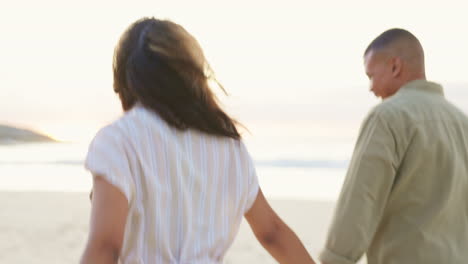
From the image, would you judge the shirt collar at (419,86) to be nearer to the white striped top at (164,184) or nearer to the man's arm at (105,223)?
the white striped top at (164,184)

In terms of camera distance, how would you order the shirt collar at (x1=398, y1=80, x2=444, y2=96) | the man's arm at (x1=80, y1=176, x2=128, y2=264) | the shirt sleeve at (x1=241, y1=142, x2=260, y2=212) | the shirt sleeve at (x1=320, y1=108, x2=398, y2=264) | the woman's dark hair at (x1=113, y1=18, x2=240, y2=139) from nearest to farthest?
the man's arm at (x1=80, y1=176, x2=128, y2=264) → the woman's dark hair at (x1=113, y1=18, x2=240, y2=139) → the shirt sleeve at (x1=241, y1=142, x2=260, y2=212) → the shirt sleeve at (x1=320, y1=108, x2=398, y2=264) → the shirt collar at (x1=398, y1=80, x2=444, y2=96)

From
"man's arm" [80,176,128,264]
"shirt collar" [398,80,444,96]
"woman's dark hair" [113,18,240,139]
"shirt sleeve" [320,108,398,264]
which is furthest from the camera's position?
"shirt collar" [398,80,444,96]

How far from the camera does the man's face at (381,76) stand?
8.50ft

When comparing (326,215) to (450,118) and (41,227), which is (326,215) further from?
(450,118)

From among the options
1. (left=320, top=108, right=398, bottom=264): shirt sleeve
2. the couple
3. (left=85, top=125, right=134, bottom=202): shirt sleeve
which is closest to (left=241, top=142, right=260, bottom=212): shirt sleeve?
the couple

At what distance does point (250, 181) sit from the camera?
76.0 inches

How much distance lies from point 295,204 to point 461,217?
8019mm

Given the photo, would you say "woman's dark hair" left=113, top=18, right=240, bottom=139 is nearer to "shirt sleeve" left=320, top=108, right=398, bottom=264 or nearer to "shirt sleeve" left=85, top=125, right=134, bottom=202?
"shirt sleeve" left=85, top=125, right=134, bottom=202

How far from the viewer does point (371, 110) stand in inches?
97.1

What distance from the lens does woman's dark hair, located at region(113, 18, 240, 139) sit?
179 cm

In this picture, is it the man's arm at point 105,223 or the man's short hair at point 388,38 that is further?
the man's short hair at point 388,38

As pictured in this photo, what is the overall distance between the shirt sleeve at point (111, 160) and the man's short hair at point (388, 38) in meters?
1.19

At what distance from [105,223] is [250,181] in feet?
1.38

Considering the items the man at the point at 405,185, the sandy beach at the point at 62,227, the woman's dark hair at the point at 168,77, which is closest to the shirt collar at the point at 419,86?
the man at the point at 405,185
